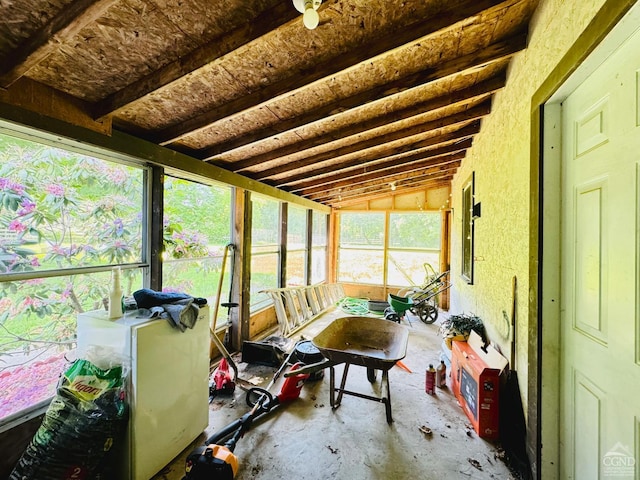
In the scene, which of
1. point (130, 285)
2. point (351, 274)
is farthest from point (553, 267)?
point (351, 274)

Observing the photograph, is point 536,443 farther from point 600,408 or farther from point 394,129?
point 394,129

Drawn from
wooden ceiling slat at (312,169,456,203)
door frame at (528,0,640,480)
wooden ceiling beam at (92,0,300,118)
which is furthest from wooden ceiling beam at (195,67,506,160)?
wooden ceiling slat at (312,169,456,203)

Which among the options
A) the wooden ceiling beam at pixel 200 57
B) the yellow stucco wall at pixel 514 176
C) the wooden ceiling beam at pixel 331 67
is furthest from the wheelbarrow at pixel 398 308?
the wooden ceiling beam at pixel 200 57

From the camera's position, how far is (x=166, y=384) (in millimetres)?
1657

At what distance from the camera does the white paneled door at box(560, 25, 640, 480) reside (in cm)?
98

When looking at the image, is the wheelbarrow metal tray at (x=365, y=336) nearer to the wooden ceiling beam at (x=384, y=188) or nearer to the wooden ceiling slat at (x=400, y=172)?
the wooden ceiling slat at (x=400, y=172)

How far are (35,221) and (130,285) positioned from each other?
802 mm

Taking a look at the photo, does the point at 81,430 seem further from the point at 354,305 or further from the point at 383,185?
the point at 383,185

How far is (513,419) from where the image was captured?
6.03ft

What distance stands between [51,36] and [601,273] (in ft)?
8.56

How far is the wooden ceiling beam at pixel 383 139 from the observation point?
9.02 feet

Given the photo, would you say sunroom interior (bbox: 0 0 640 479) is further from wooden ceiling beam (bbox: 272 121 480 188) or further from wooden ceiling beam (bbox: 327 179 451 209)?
wooden ceiling beam (bbox: 327 179 451 209)

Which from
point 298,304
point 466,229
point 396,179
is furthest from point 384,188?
point 298,304

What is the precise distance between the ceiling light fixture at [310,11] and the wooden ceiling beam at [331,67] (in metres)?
0.66
